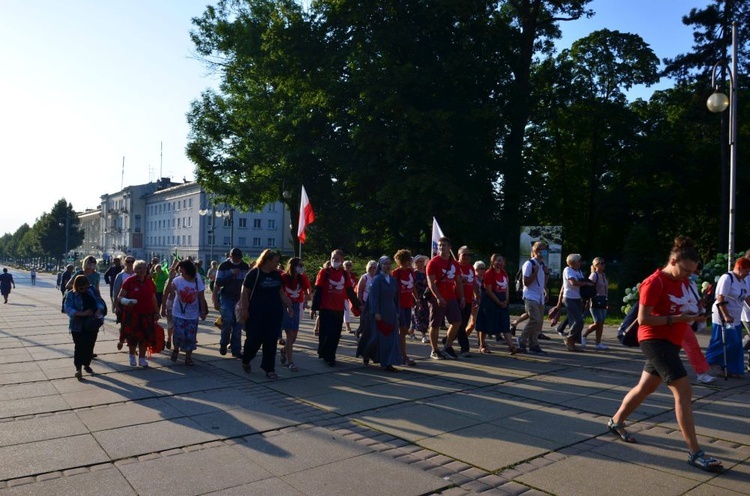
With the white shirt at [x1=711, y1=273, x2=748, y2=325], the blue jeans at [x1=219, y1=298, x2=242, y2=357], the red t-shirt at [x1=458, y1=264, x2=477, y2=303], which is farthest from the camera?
the red t-shirt at [x1=458, y1=264, x2=477, y2=303]

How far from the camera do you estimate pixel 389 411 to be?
22.6 feet

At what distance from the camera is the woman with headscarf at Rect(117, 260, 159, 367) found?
31.7 ft

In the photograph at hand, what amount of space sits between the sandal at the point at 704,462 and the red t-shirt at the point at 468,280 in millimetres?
6571

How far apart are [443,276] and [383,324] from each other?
1.59 meters

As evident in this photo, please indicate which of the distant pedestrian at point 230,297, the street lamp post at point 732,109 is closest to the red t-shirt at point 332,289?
the distant pedestrian at point 230,297

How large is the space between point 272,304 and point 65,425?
321 cm

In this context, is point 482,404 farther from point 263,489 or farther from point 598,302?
point 598,302

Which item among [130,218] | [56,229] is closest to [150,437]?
[130,218]

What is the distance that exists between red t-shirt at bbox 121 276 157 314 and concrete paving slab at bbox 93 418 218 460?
3713 millimetres

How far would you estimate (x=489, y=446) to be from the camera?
561 cm

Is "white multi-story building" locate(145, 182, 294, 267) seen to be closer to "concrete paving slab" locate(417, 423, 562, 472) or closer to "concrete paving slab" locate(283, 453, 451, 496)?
"concrete paving slab" locate(417, 423, 562, 472)

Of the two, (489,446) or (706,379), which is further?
(706,379)

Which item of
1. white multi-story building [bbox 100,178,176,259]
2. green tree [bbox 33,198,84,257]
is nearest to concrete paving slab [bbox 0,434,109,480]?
white multi-story building [bbox 100,178,176,259]

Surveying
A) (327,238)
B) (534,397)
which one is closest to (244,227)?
(327,238)
